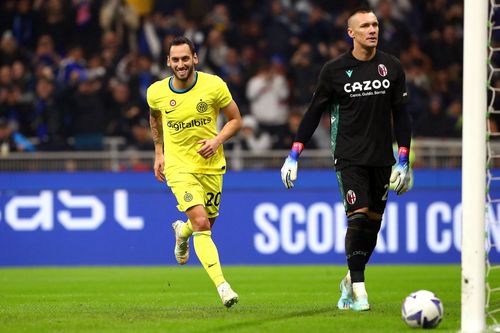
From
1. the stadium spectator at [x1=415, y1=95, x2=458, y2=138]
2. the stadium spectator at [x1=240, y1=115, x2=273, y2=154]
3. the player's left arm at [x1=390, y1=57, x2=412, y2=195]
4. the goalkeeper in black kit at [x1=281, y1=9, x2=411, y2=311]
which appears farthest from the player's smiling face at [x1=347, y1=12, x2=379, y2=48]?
the stadium spectator at [x1=415, y1=95, x2=458, y2=138]

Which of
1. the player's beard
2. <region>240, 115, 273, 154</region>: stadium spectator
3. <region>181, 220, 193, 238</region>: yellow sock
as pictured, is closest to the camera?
the player's beard

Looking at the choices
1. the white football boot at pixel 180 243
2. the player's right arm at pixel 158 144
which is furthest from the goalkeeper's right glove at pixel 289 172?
the white football boot at pixel 180 243

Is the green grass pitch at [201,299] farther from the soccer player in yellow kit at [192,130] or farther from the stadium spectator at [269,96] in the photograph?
the stadium spectator at [269,96]

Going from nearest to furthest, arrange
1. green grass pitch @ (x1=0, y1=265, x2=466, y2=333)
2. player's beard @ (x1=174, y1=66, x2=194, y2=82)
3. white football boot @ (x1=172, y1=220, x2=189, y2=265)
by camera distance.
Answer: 1. green grass pitch @ (x1=0, y1=265, x2=466, y2=333)
2. player's beard @ (x1=174, y1=66, x2=194, y2=82)
3. white football boot @ (x1=172, y1=220, x2=189, y2=265)

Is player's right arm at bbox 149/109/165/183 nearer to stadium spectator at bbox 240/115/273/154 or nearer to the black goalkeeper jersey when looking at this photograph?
the black goalkeeper jersey

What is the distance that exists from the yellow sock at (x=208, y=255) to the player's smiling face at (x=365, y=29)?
216cm

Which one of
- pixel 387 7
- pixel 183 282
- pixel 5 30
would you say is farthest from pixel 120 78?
pixel 183 282

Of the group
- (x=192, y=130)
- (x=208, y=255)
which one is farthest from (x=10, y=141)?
(x=208, y=255)

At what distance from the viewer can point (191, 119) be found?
10.2 meters

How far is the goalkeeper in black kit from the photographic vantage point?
31.6 ft

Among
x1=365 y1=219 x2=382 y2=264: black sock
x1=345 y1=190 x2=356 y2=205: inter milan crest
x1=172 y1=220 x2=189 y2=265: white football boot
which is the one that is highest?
x1=345 y1=190 x2=356 y2=205: inter milan crest

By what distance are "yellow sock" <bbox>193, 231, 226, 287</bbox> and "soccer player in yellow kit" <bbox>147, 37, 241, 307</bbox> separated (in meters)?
0.04

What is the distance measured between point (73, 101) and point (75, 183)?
79.3 inches

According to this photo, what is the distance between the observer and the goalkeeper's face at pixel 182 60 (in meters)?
9.99
